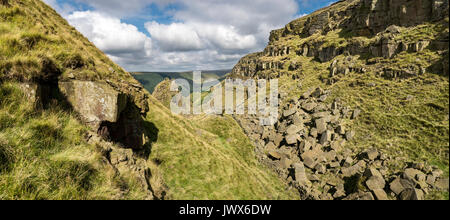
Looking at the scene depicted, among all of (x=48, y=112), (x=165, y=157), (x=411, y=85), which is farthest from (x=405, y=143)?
(x=165, y=157)

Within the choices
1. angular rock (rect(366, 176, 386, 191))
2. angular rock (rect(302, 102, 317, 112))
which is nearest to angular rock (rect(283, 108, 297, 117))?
angular rock (rect(302, 102, 317, 112))

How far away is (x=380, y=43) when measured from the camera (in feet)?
25.2

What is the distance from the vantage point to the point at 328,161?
13.3 meters

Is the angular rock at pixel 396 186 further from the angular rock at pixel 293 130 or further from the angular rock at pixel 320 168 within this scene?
the angular rock at pixel 293 130

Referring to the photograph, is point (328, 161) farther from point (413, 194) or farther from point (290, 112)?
point (290, 112)

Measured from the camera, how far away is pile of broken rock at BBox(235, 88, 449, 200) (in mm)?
5453

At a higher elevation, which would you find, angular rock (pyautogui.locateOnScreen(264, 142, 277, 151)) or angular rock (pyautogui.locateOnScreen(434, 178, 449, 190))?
angular rock (pyautogui.locateOnScreen(434, 178, 449, 190))

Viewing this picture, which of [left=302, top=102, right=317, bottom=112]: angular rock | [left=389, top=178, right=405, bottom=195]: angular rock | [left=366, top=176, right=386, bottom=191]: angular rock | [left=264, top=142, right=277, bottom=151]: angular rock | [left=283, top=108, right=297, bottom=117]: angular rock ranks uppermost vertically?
[left=302, top=102, right=317, bottom=112]: angular rock

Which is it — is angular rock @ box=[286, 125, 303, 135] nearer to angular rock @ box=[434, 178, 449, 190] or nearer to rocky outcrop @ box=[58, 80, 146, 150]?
angular rock @ box=[434, 178, 449, 190]

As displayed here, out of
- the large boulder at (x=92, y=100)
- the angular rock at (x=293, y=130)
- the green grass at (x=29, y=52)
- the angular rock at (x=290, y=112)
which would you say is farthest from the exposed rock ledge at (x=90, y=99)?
the angular rock at (x=290, y=112)

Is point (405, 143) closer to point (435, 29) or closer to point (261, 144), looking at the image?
point (435, 29)

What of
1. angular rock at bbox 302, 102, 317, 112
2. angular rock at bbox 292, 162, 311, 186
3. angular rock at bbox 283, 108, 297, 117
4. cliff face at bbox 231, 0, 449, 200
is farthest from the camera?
angular rock at bbox 283, 108, 297, 117

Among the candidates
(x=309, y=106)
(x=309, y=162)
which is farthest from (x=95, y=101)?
(x=309, y=106)

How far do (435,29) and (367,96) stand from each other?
115 inches
